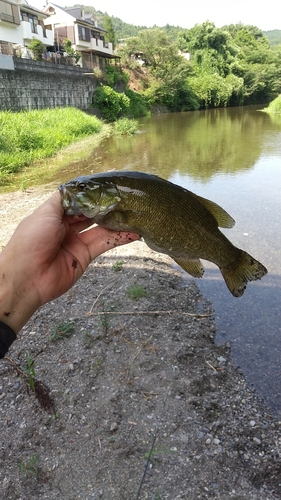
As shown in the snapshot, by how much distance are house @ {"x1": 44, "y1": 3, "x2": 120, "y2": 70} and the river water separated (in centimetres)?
2723

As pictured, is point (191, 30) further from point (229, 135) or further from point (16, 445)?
point (16, 445)

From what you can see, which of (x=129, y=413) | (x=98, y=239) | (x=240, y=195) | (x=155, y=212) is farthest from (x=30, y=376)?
(x=240, y=195)

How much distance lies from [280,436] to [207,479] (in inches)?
39.5

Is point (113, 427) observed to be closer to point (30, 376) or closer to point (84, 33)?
point (30, 376)

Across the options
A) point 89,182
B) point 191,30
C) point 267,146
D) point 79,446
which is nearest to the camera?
point 89,182

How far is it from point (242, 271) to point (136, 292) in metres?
3.03

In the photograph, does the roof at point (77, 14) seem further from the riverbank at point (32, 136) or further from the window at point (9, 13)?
the riverbank at point (32, 136)

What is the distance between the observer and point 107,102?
38.4 metres

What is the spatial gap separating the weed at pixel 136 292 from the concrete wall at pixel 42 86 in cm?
2128

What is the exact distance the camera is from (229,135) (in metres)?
27.1

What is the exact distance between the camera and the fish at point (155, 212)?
253cm

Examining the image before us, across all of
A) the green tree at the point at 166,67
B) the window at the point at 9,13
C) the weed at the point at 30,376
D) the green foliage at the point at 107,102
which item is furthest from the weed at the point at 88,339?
the green tree at the point at 166,67

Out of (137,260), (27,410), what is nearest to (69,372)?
(27,410)

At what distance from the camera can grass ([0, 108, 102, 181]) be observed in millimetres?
15156
